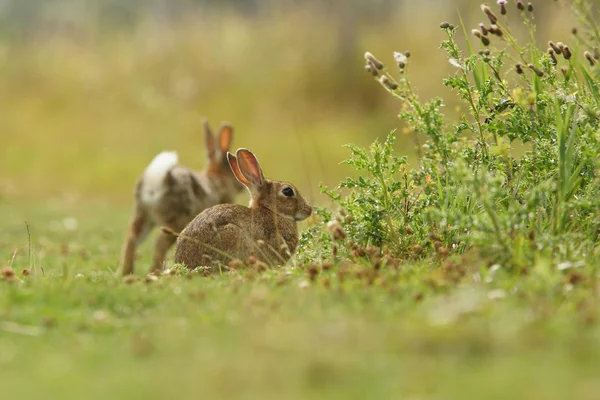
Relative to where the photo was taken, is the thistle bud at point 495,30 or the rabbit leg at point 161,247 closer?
the thistle bud at point 495,30

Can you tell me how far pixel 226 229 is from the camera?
255 inches

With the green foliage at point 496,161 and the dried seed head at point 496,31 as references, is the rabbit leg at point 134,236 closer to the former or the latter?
the green foliage at point 496,161

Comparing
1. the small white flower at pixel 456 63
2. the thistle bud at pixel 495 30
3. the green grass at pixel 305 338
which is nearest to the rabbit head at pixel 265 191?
the small white flower at pixel 456 63

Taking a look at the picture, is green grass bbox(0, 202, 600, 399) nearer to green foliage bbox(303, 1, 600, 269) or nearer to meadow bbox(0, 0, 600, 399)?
meadow bbox(0, 0, 600, 399)

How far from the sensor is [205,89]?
21.0 m

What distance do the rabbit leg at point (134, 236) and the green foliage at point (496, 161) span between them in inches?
124

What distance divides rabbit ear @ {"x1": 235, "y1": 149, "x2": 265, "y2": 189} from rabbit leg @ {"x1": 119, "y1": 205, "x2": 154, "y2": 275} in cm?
226

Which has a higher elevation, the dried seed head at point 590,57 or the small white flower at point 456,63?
the small white flower at point 456,63

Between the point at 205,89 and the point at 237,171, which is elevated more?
the point at 205,89

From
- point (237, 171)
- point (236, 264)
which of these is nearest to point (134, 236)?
point (237, 171)

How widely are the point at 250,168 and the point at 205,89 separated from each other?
14.2 meters

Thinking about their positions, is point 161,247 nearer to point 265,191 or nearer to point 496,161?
point 265,191

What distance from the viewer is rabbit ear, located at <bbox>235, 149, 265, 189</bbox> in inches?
275

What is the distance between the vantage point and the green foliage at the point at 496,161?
18.2 feet
